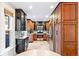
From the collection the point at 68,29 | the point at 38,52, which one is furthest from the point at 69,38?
the point at 38,52

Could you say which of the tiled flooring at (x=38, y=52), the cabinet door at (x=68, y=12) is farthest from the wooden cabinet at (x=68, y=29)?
the tiled flooring at (x=38, y=52)

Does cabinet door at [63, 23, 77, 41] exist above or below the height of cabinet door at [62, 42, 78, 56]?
above

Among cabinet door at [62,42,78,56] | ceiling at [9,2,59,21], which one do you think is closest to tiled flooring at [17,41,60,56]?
cabinet door at [62,42,78,56]

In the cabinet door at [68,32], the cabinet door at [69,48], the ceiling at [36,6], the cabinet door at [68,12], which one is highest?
the ceiling at [36,6]

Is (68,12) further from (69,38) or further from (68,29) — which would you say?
(69,38)

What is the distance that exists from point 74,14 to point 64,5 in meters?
0.47

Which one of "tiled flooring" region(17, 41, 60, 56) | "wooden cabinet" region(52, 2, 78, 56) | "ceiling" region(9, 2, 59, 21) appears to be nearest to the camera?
"tiled flooring" region(17, 41, 60, 56)

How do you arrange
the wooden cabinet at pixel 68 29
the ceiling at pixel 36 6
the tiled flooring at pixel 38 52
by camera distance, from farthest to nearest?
the ceiling at pixel 36 6
the wooden cabinet at pixel 68 29
the tiled flooring at pixel 38 52

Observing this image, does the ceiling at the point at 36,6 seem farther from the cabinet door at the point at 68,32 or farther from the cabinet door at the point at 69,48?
the cabinet door at the point at 69,48

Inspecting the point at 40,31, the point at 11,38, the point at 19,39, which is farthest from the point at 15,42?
the point at 40,31

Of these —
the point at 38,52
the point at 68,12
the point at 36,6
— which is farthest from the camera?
the point at 36,6

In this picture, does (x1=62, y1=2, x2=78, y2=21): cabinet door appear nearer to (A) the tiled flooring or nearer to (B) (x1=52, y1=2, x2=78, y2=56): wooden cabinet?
(B) (x1=52, y1=2, x2=78, y2=56): wooden cabinet

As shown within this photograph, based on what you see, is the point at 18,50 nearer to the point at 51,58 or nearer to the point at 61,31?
the point at 61,31

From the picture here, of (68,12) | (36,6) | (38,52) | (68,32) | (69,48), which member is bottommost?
(69,48)
